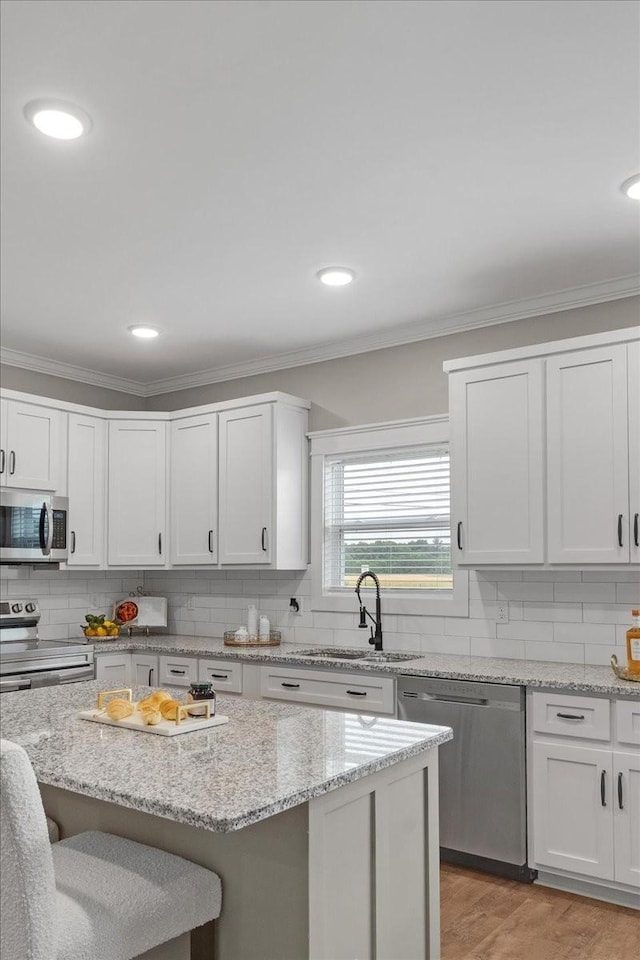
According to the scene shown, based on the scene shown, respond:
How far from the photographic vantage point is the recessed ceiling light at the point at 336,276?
12.2 feet

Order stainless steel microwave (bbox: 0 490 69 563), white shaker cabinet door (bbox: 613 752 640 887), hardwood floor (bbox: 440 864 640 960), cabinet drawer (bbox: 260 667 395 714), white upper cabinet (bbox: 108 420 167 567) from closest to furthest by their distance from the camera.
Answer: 1. hardwood floor (bbox: 440 864 640 960)
2. white shaker cabinet door (bbox: 613 752 640 887)
3. cabinet drawer (bbox: 260 667 395 714)
4. stainless steel microwave (bbox: 0 490 69 563)
5. white upper cabinet (bbox: 108 420 167 567)

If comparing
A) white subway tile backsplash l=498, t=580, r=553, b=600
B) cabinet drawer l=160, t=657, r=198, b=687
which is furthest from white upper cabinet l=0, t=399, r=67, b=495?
white subway tile backsplash l=498, t=580, r=553, b=600

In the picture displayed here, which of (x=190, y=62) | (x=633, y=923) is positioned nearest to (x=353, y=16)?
(x=190, y=62)

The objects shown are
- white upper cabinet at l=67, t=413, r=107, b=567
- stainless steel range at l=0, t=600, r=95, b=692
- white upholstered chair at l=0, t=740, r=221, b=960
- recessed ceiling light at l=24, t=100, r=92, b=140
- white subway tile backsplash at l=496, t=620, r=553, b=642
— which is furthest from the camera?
Answer: white upper cabinet at l=67, t=413, r=107, b=567

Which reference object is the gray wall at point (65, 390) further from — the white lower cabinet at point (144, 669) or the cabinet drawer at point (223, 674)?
the cabinet drawer at point (223, 674)

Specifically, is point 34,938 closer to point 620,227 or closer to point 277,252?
point 277,252

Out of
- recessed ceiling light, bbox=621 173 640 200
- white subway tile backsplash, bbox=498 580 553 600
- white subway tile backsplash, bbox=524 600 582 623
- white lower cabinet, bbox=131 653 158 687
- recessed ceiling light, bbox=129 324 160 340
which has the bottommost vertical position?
white lower cabinet, bbox=131 653 158 687

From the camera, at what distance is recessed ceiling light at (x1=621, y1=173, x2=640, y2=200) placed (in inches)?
111

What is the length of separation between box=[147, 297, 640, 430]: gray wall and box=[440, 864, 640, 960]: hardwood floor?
240cm

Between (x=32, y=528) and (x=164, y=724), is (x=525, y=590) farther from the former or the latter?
(x=32, y=528)

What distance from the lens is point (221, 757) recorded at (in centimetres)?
196

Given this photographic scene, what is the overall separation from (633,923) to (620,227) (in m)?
2.72

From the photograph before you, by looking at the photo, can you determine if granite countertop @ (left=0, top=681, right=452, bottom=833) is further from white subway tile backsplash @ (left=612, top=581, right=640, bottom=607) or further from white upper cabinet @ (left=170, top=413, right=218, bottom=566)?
white upper cabinet @ (left=170, top=413, right=218, bottom=566)

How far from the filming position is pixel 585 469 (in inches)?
139
